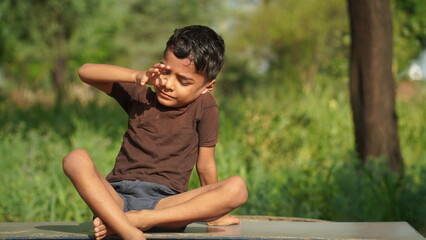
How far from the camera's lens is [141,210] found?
12.2 ft

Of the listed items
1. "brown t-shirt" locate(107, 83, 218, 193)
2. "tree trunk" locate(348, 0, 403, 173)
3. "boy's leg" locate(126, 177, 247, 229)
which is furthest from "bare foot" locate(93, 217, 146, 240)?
"tree trunk" locate(348, 0, 403, 173)

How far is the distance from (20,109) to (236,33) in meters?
15.5

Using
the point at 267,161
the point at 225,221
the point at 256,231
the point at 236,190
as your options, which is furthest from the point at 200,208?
the point at 267,161

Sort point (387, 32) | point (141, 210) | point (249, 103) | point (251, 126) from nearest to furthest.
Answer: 1. point (141, 210)
2. point (387, 32)
3. point (251, 126)
4. point (249, 103)

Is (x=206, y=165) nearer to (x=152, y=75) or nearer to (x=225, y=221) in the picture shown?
(x=225, y=221)

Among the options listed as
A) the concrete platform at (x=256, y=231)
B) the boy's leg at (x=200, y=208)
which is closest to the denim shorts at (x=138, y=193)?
the boy's leg at (x=200, y=208)

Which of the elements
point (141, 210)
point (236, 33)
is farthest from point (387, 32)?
point (236, 33)

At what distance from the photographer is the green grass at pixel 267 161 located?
649 centimetres

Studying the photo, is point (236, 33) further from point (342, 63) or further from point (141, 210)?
point (141, 210)

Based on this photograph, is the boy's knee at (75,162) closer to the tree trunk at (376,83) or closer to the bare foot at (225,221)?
→ the bare foot at (225,221)

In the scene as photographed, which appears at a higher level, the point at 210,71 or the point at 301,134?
the point at 301,134

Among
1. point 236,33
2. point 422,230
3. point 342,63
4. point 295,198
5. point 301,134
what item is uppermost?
point 236,33

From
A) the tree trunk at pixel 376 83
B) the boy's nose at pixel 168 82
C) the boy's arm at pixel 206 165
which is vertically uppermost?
the tree trunk at pixel 376 83

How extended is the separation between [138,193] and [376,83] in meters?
4.45
